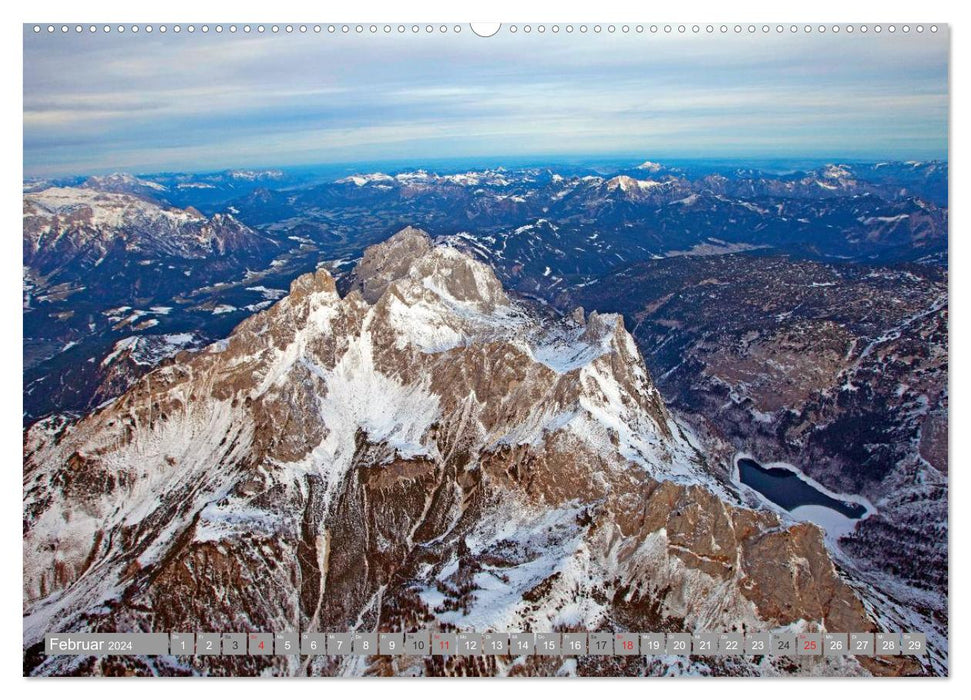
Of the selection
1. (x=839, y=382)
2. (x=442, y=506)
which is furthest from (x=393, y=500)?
(x=839, y=382)

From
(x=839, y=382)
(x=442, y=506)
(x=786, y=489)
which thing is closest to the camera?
(x=442, y=506)

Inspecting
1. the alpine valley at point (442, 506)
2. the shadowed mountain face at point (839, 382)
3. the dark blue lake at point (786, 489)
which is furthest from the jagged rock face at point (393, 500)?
the dark blue lake at point (786, 489)

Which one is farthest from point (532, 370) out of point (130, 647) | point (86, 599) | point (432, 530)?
point (130, 647)

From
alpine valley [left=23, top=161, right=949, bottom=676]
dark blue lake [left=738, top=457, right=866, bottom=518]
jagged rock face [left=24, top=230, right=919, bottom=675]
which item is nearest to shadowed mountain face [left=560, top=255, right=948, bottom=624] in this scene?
alpine valley [left=23, top=161, right=949, bottom=676]

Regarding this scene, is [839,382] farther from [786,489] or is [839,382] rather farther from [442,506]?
[442,506]

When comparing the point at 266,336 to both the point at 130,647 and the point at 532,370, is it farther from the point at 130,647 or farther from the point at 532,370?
the point at 130,647

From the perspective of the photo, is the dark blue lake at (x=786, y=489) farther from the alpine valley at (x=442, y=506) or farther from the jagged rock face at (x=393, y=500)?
the jagged rock face at (x=393, y=500)

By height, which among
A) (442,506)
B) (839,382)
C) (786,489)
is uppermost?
(442,506)
